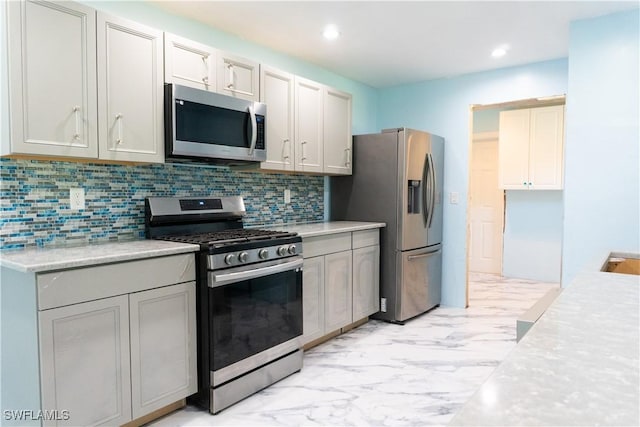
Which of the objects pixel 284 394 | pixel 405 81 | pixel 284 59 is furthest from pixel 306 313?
pixel 405 81

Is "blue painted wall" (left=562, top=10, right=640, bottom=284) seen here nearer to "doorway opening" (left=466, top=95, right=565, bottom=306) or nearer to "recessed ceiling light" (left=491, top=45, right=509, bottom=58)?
"recessed ceiling light" (left=491, top=45, right=509, bottom=58)

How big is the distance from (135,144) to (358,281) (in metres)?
2.10

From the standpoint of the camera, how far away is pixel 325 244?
3.17 metres

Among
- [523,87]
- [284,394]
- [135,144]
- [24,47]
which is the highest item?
[523,87]

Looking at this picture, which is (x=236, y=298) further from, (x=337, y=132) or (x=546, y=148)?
(x=546, y=148)

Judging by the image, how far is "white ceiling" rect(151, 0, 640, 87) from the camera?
8.86 feet

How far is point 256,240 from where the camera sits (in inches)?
96.5

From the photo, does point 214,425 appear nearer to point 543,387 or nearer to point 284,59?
point 543,387

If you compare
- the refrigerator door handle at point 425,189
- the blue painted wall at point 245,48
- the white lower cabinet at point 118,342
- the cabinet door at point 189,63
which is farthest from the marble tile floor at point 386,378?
the blue painted wall at point 245,48

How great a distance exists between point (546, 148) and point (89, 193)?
5.14m

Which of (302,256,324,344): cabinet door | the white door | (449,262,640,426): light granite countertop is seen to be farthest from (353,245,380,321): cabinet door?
the white door

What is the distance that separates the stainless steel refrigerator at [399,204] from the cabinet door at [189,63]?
68.8 inches

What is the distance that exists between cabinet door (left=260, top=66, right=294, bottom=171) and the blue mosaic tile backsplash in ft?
1.09

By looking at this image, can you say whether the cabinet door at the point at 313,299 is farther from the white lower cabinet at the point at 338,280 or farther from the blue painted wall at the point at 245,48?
the blue painted wall at the point at 245,48
